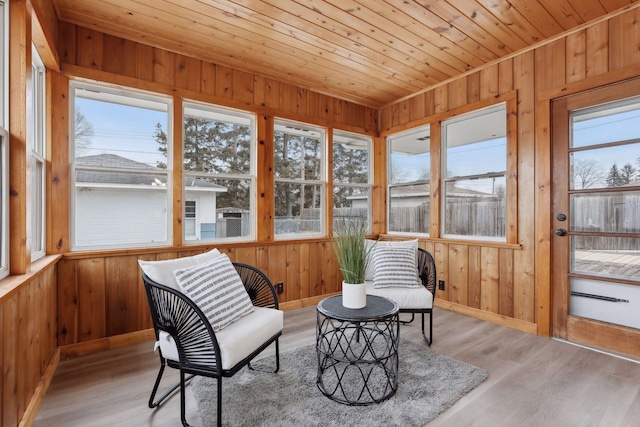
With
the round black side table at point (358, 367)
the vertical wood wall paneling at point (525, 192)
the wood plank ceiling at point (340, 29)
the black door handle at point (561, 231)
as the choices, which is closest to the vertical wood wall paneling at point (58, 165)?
the wood plank ceiling at point (340, 29)

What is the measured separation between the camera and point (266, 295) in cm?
254

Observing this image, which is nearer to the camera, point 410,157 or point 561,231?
point 561,231

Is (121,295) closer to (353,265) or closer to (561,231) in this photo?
(353,265)

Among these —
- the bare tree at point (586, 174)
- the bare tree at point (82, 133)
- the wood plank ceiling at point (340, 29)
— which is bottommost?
the bare tree at point (586, 174)

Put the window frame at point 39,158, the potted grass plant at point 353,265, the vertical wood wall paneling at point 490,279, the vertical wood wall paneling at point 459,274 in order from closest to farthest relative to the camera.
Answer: the potted grass plant at point 353,265 < the window frame at point 39,158 < the vertical wood wall paneling at point 490,279 < the vertical wood wall paneling at point 459,274

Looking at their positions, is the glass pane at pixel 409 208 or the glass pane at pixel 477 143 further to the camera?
the glass pane at pixel 409 208

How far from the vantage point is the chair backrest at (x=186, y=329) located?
1.64 m

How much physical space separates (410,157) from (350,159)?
30.6 inches

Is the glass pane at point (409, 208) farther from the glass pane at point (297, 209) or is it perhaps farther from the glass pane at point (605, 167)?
the glass pane at point (605, 167)

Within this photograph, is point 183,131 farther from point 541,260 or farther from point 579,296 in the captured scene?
point 579,296

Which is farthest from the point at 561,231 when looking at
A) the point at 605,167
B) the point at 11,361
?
the point at 11,361

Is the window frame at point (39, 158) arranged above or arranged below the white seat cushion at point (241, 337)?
above

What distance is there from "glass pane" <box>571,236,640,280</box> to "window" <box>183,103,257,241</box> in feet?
9.82

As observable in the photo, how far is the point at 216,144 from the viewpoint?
10.8 ft
